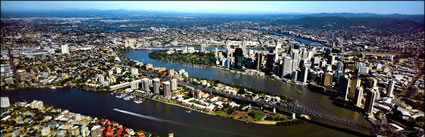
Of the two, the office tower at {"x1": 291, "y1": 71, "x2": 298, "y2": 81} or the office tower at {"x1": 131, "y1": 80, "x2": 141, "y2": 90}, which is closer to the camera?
the office tower at {"x1": 131, "y1": 80, "x2": 141, "y2": 90}

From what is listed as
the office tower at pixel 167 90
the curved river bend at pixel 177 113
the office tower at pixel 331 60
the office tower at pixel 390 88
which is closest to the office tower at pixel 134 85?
the curved river bend at pixel 177 113

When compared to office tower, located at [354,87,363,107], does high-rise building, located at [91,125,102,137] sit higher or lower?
lower

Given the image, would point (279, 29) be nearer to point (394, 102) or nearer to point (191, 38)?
point (191, 38)

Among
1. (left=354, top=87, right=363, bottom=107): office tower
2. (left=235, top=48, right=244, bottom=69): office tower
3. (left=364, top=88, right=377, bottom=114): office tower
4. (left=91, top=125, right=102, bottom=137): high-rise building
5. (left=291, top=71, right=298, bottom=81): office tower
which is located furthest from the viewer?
(left=235, top=48, right=244, bottom=69): office tower

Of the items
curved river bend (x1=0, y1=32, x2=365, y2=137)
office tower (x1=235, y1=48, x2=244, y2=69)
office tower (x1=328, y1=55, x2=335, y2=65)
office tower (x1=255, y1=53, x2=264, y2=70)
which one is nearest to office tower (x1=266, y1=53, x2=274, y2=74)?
office tower (x1=255, y1=53, x2=264, y2=70)

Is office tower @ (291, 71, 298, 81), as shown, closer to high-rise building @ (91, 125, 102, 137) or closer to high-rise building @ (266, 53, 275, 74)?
high-rise building @ (266, 53, 275, 74)

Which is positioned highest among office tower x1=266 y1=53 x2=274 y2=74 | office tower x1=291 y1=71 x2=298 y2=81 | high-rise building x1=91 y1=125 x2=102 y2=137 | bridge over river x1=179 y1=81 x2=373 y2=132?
office tower x1=266 y1=53 x2=274 y2=74

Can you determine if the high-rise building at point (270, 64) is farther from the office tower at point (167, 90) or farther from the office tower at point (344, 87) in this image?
the office tower at point (167, 90)

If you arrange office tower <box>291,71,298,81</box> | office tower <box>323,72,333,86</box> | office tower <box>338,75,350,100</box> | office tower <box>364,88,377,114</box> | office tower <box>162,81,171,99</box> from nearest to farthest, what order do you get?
office tower <box>364,88,377,114</box>, office tower <box>162,81,171,99</box>, office tower <box>338,75,350,100</box>, office tower <box>323,72,333,86</box>, office tower <box>291,71,298,81</box>

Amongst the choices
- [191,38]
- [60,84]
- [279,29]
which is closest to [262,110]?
[60,84]
